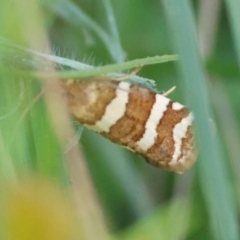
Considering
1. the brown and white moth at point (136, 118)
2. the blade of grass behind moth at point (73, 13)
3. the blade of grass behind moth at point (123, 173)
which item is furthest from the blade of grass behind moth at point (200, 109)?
the blade of grass behind moth at point (123, 173)

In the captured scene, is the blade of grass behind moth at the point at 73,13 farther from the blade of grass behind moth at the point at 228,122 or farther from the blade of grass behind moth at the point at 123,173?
the blade of grass behind moth at the point at 228,122

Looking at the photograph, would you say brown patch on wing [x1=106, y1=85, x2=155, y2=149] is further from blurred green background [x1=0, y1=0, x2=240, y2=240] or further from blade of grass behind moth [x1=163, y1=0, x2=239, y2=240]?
blade of grass behind moth [x1=163, y1=0, x2=239, y2=240]

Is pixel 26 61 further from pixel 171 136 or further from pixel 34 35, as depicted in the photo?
pixel 171 136

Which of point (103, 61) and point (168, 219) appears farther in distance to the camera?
point (103, 61)

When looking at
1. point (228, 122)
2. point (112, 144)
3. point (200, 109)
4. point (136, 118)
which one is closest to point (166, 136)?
point (136, 118)

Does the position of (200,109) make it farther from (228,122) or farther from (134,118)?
(228,122)

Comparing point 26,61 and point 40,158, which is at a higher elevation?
point 26,61

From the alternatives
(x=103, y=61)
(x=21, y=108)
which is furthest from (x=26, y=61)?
(x=103, y=61)
